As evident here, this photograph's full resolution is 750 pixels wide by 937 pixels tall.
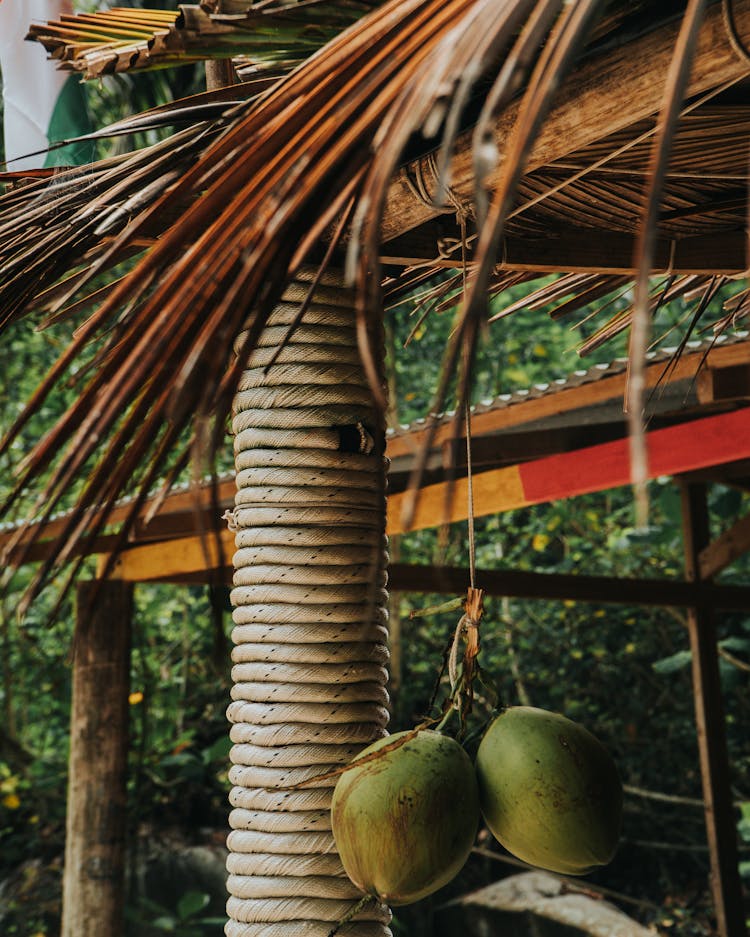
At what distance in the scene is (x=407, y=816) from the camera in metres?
1.15

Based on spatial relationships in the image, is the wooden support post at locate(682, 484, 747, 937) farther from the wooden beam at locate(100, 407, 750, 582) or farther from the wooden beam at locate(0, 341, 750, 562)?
the wooden beam at locate(0, 341, 750, 562)

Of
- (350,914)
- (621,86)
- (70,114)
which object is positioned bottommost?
(350,914)

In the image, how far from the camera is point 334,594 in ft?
4.89

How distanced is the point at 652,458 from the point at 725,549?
1.35 metres

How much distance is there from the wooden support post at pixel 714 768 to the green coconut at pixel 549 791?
12.0 ft

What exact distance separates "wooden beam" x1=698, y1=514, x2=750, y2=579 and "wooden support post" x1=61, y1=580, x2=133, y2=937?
2.24 m

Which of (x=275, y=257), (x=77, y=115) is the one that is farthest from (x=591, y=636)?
(x=275, y=257)

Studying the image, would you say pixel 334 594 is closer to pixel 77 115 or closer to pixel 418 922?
pixel 77 115

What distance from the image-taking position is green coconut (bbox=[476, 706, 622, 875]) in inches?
46.5

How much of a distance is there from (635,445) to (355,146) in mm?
490

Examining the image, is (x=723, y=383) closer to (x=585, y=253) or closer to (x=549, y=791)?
(x=585, y=253)

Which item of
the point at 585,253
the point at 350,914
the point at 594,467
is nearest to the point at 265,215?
the point at 350,914

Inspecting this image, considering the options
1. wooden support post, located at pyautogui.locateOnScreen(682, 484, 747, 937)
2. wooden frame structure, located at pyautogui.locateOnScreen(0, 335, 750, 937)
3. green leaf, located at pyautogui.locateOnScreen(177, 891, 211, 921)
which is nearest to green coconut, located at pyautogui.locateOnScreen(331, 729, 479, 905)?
wooden frame structure, located at pyautogui.locateOnScreen(0, 335, 750, 937)

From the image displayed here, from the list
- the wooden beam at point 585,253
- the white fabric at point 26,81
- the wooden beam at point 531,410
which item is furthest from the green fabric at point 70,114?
the wooden beam at point 585,253
